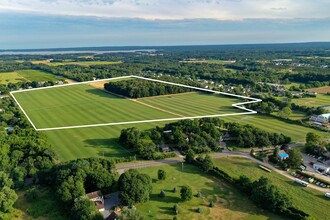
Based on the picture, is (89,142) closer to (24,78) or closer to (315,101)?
(315,101)

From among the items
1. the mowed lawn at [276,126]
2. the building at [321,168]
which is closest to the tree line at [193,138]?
the mowed lawn at [276,126]

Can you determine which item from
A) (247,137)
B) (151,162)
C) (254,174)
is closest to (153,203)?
(151,162)

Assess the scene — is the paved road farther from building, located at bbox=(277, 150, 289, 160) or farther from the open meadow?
the open meadow

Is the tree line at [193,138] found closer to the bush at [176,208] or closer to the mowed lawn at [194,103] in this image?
the bush at [176,208]

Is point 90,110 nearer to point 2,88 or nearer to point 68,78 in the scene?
point 2,88

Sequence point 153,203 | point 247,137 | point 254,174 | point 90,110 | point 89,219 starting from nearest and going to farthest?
1. point 89,219
2. point 153,203
3. point 254,174
4. point 247,137
5. point 90,110

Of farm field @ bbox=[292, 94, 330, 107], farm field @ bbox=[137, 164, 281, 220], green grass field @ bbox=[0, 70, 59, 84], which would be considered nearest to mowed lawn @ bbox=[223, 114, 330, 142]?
farm field @ bbox=[292, 94, 330, 107]
